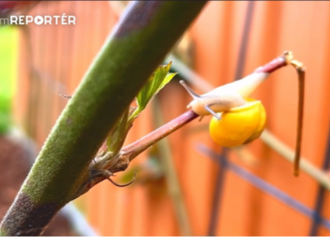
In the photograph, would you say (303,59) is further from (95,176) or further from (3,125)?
(3,125)

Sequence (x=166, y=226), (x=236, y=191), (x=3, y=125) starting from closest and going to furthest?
(x=236, y=191)
(x=166, y=226)
(x=3, y=125)

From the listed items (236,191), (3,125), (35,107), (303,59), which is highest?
(303,59)

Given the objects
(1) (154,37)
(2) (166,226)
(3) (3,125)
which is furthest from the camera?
(3) (3,125)

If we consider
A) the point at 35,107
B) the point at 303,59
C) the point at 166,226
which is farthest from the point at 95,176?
the point at 35,107

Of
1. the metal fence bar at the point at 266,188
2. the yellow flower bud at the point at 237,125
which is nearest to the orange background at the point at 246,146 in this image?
the metal fence bar at the point at 266,188

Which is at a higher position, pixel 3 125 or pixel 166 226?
pixel 166 226

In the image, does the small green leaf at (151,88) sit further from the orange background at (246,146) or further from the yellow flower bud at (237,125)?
the orange background at (246,146)
